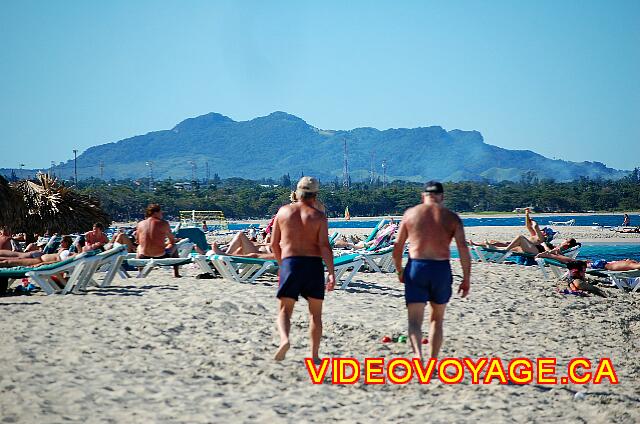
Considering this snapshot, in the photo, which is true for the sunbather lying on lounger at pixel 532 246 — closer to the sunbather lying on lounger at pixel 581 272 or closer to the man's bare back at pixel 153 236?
the sunbather lying on lounger at pixel 581 272

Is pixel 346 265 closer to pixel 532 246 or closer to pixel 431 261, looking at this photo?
pixel 431 261

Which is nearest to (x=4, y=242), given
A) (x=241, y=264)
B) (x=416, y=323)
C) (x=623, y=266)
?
(x=241, y=264)

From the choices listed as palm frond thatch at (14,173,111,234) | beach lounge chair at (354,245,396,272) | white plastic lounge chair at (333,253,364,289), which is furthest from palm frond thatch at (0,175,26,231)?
white plastic lounge chair at (333,253,364,289)

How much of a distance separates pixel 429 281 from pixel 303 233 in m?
0.90

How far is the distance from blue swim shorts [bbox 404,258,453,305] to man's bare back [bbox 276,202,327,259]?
0.66m

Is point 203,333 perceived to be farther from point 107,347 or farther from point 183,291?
point 183,291

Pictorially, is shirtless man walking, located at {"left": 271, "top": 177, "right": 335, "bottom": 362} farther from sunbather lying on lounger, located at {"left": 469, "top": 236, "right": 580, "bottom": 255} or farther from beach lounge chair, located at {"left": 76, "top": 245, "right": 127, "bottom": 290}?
sunbather lying on lounger, located at {"left": 469, "top": 236, "right": 580, "bottom": 255}

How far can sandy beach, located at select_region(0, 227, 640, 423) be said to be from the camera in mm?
4531

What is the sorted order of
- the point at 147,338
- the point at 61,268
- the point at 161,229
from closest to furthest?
the point at 147,338 → the point at 61,268 → the point at 161,229

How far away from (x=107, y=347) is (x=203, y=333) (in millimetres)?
914

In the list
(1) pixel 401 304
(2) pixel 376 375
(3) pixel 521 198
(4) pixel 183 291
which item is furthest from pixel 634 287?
(3) pixel 521 198

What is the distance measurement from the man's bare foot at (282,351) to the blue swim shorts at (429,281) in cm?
86

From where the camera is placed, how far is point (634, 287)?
11562 mm

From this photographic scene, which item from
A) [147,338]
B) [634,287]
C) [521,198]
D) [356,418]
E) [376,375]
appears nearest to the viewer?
[356,418]
